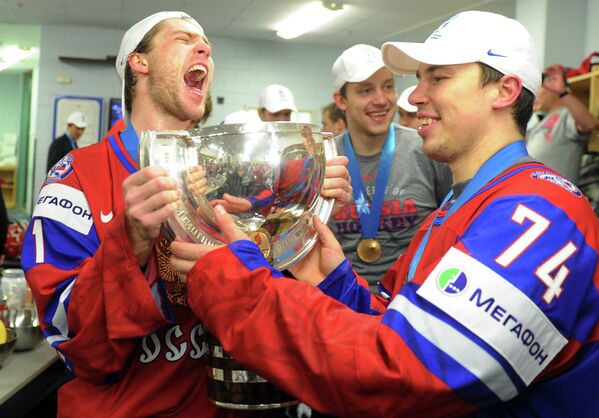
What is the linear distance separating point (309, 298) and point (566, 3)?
5.88 metres

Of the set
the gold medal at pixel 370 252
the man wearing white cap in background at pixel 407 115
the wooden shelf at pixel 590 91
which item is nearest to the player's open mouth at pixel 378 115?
the gold medal at pixel 370 252

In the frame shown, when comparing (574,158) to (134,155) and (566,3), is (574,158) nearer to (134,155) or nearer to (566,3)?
(566,3)

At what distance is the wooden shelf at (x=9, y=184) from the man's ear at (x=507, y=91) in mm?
14247

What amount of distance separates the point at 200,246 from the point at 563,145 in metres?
3.59

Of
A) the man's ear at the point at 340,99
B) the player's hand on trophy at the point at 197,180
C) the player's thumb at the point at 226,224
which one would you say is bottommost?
the player's thumb at the point at 226,224

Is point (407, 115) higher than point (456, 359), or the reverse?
point (407, 115)

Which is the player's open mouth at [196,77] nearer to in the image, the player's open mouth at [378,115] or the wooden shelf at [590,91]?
the player's open mouth at [378,115]

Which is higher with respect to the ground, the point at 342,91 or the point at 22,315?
the point at 342,91

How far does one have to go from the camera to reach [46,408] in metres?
2.20

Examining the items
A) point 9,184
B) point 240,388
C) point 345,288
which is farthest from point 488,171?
point 9,184

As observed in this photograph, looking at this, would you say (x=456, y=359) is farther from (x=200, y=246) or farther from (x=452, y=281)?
(x=200, y=246)

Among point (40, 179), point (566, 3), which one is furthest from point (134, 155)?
point (40, 179)

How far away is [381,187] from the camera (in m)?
2.44

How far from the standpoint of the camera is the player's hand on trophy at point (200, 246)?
1.02 metres
